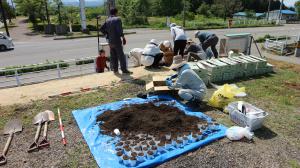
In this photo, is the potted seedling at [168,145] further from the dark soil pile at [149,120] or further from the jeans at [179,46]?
the jeans at [179,46]

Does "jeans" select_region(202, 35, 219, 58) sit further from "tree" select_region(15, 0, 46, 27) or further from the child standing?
"tree" select_region(15, 0, 46, 27)

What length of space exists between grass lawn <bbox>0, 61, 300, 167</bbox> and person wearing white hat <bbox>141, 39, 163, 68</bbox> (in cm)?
185

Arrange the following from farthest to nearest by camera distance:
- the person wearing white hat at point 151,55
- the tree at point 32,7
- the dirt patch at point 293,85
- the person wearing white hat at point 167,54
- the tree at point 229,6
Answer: the tree at point 229,6 → the tree at point 32,7 → the person wearing white hat at point 167,54 → the person wearing white hat at point 151,55 → the dirt patch at point 293,85

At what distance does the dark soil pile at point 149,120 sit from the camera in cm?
502

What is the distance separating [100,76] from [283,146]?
5.97m

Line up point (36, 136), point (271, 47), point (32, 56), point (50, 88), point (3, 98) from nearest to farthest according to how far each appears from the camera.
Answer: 1. point (36, 136)
2. point (3, 98)
3. point (50, 88)
4. point (271, 47)
5. point (32, 56)

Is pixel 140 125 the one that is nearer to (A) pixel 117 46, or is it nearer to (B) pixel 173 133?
(B) pixel 173 133

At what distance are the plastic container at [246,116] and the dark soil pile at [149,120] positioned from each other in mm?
724

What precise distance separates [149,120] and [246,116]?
6.56ft

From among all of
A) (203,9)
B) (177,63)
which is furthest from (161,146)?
(203,9)

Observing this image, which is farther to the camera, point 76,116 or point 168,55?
point 168,55

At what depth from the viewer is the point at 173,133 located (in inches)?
192

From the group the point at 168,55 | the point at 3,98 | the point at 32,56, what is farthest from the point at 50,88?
the point at 32,56

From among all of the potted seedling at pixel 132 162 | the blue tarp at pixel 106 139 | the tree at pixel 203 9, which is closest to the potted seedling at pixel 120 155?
the blue tarp at pixel 106 139
